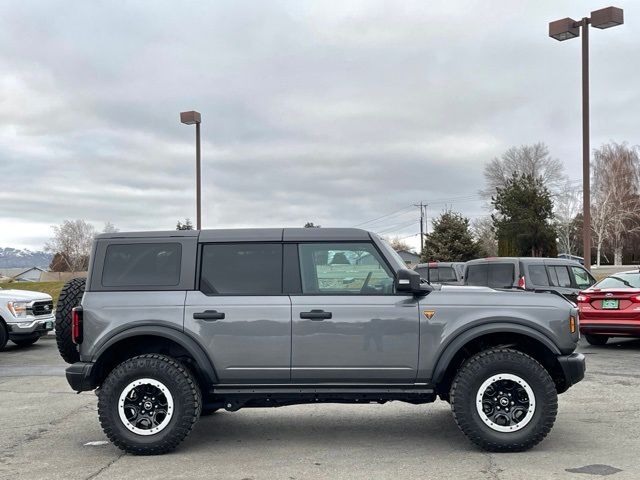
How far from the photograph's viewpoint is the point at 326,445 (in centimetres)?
631

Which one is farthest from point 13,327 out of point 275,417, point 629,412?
point 629,412

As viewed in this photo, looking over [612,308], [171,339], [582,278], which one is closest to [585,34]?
[582,278]

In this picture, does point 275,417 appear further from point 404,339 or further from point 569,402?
point 569,402

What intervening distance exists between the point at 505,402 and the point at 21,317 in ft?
36.1

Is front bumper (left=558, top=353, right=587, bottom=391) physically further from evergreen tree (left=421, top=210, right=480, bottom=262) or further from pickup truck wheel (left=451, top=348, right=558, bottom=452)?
evergreen tree (left=421, top=210, right=480, bottom=262)

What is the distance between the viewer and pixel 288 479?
5219 millimetres

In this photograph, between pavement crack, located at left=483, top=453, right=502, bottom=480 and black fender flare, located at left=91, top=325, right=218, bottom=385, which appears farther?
black fender flare, located at left=91, top=325, right=218, bottom=385

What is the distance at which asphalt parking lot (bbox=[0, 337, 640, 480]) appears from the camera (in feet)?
17.9

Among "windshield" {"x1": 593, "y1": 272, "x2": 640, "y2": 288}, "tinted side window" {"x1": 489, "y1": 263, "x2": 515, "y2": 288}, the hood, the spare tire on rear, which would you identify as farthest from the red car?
the hood

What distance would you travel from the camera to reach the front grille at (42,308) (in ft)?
46.6

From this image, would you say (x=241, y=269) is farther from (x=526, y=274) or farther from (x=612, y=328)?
(x=526, y=274)

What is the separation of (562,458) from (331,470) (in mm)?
1930

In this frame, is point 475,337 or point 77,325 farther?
point 77,325

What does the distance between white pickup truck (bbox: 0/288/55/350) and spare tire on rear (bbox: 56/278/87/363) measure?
318 inches
